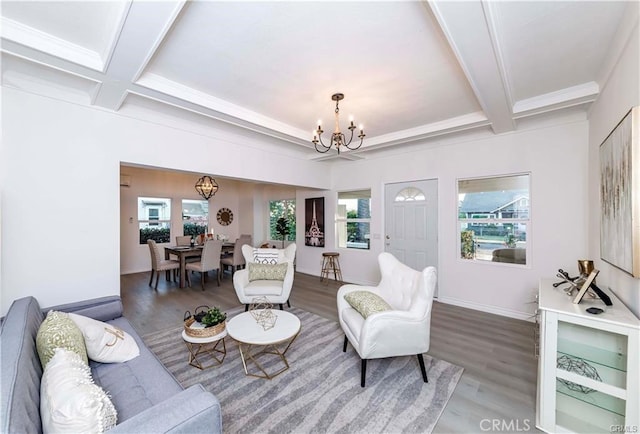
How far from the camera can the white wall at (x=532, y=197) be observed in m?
3.23

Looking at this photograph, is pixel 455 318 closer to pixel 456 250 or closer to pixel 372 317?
pixel 456 250

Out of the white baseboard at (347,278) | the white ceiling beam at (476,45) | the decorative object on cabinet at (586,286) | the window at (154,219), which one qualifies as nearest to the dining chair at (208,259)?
the white baseboard at (347,278)

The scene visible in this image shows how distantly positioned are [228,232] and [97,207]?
5.89 meters

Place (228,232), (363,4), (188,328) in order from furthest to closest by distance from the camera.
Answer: (228,232)
(188,328)
(363,4)

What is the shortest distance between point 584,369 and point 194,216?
8.30 metres

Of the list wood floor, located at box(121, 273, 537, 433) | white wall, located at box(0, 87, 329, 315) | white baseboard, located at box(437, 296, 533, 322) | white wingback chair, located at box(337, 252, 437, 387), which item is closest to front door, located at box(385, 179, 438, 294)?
white baseboard, located at box(437, 296, 533, 322)

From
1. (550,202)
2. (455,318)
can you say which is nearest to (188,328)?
(455,318)

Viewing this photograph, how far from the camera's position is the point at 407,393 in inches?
82.4

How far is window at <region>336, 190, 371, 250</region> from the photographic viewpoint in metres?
5.38

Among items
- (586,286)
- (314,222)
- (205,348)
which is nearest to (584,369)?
(586,286)

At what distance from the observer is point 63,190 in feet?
8.44

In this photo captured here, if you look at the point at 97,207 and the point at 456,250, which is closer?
the point at 97,207

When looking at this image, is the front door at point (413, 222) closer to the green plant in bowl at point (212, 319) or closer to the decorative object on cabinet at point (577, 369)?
the decorative object on cabinet at point (577, 369)

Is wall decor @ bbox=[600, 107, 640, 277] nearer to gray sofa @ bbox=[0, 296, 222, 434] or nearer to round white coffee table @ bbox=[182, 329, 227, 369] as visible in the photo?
gray sofa @ bbox=[0, 296, 222, 434]
